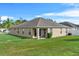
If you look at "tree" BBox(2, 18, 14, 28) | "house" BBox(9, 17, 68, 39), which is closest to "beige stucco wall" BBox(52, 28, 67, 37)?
"house" BBox(9, 17, 68, 39)

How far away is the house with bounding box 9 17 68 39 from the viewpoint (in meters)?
14.4

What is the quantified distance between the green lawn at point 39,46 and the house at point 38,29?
1.04ft

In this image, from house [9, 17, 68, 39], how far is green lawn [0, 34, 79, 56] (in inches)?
12.5

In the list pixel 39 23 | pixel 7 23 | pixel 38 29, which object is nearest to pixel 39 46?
pixel 38 29

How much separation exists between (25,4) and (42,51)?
2.11 m

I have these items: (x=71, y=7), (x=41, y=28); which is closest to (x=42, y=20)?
(x=41, y=28)

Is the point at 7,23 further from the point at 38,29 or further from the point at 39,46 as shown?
the point at 39,46

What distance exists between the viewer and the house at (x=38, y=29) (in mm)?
14361

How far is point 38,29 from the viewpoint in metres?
14.6

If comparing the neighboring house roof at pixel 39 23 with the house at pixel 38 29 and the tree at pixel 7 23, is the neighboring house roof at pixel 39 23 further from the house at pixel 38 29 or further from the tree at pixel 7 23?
the tree at pixel 7 23

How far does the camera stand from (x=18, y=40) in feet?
47.0

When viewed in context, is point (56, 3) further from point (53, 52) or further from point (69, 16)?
point (53, 52)

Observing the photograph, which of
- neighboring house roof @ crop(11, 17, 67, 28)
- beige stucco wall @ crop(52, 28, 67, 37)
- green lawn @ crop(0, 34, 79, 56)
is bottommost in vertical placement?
green lawn @ crop(0, 34, 79, 56)

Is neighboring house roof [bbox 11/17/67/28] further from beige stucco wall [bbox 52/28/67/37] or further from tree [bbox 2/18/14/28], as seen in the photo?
tree [bbox 2/18/14/28]
